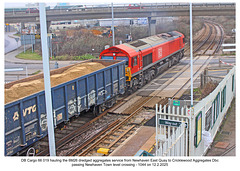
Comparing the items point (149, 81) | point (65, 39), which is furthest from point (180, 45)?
point (65, 39)

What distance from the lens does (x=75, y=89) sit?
45.4 feet

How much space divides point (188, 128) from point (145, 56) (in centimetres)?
1416

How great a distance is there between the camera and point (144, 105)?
18.3m

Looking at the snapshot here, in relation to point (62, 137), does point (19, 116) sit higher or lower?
higher

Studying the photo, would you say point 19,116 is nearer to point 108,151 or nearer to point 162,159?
point 108,151

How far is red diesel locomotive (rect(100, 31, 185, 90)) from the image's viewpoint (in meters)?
20.4

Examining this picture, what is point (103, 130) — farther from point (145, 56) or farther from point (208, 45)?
point (208, 45)

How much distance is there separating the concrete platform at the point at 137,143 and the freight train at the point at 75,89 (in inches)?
105

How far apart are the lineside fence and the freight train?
439cm

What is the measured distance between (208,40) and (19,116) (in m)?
43.4

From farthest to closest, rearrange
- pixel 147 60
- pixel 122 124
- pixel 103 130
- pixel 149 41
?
pixel 149 41 → pixel 147 60 → pixel 122 124 → pixel 103 130

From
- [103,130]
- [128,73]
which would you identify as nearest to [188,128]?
[103,130]

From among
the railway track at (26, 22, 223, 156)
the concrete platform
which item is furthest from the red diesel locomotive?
the concrete platform

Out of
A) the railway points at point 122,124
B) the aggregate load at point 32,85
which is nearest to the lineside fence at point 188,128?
the railway points at point 122,124
